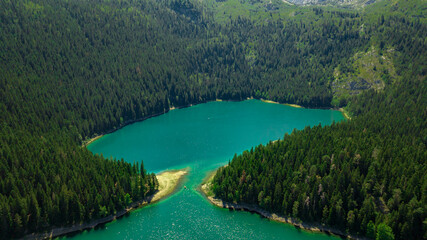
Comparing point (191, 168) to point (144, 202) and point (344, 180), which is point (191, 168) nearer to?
point (144, 202)

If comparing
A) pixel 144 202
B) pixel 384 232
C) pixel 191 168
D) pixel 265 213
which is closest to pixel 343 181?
pixel 384 232

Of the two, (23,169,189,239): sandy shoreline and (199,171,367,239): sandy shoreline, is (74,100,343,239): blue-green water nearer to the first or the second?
(199,171,367,239): sandy shoreline

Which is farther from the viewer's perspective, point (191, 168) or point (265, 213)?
point (191, 168)

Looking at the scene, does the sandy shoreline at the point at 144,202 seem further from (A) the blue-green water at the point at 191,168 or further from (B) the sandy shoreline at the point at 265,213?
(B) the sandy shoreline at the point at 265,213

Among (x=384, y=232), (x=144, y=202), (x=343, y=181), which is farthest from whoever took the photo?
(x=144, y=202)

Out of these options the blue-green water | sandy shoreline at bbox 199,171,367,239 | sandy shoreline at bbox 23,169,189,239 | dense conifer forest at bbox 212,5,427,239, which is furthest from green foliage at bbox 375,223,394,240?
sandy shoreline at bbox 23,169,189,239
